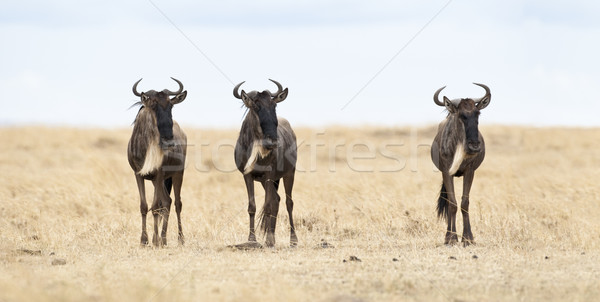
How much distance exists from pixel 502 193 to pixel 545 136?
1626 centimetres

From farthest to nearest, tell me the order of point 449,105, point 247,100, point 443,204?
1. point 443,204
2. point 449,105
3. point 247,100

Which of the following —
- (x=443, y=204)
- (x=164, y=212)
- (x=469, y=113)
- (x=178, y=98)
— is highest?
(x=178, y=98)

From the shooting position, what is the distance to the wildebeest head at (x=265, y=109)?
31.9 feet

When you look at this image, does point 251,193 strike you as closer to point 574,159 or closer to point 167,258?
point 167,258

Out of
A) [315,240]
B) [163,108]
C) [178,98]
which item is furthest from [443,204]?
[163,108]

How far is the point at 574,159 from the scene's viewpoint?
23156 millimetres

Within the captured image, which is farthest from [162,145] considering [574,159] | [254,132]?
[574,159]

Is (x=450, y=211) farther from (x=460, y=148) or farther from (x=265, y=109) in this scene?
(x=265, y=109)

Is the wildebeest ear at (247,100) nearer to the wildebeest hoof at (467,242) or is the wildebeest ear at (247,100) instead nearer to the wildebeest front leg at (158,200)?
the wildebeest front leg at (158,200)

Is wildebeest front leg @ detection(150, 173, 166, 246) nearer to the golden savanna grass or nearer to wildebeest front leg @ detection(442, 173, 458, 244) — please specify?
the golden savanna grass

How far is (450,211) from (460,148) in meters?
0.97

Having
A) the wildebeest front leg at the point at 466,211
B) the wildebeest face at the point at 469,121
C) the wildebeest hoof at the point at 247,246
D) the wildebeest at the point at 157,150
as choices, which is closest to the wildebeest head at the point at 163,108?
the wildebeest at the point at 157,150

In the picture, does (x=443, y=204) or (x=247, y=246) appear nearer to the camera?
(x=247, y=246)

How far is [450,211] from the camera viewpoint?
34.0ft
